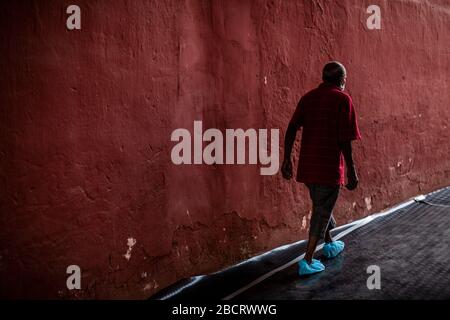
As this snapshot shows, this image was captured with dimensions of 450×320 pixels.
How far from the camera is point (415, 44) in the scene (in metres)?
7.91

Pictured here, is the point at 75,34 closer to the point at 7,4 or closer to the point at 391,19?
the point at 7,4

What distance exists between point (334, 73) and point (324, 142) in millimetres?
586

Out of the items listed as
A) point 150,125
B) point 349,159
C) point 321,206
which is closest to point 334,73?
point 349,159

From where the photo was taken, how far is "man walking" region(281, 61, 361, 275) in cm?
458

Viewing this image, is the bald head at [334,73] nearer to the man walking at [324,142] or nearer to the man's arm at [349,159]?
the man walking at [324,142]

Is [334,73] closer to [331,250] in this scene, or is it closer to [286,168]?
[286,168]

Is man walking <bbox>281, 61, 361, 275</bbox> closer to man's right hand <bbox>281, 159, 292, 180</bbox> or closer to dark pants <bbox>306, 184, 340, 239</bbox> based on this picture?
dark pants <bbox>306, 184, 340, 239</bbox>

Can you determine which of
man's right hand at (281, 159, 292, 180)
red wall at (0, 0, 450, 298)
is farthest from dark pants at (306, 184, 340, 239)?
red wall at (0, 0, 450, 298)

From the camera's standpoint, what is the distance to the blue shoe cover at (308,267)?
4.75 m

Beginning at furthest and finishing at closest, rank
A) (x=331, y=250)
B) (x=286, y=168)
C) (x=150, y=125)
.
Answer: (x=331, y=250)
(x=286, y=168)
(x=150, y=125)

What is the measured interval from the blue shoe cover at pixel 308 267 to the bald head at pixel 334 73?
5.09 feet

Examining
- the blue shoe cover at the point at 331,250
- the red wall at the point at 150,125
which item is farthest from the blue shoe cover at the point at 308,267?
the red wall at the point at 150,125

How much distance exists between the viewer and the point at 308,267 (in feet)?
15.6
